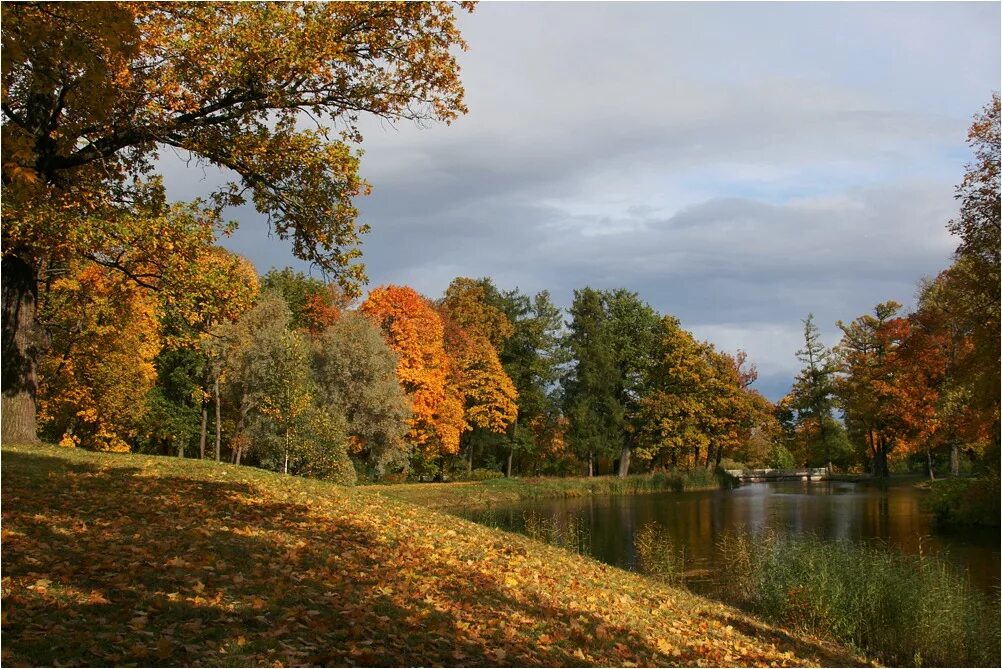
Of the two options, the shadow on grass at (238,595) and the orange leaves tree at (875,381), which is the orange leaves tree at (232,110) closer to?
the shadow on grass at (238,595)

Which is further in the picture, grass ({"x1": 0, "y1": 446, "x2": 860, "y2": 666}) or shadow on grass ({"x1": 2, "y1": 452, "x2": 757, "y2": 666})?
grass ({"x1": 0, "y1": 446, "x2": 860, "y2": 666})

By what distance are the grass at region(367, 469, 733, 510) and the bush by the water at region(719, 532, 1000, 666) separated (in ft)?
67.7

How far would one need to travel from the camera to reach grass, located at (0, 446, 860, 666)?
6.55 m

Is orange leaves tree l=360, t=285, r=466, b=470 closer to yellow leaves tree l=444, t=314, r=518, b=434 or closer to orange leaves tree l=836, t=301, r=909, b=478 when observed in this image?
yellow leaves tree l=444, t=314, r=518, b=434

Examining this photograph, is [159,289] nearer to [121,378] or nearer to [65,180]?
[65,180]

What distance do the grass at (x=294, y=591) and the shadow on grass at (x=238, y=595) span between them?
0.9 inches

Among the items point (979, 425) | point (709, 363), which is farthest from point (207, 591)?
point (709, 363)

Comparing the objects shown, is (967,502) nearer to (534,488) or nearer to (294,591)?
(534,488)

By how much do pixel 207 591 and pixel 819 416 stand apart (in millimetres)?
69084

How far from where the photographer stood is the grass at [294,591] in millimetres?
6555

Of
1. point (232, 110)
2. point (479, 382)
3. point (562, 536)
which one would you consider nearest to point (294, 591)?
point (232, 110)

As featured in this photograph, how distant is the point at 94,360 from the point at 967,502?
31.4 metres

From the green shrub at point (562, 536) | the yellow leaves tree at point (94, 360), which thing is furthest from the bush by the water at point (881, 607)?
the yellow leaves tree at point (94, 360)

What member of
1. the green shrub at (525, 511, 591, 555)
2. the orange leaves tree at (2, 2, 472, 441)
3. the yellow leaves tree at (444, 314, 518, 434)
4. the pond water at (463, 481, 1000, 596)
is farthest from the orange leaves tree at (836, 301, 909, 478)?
the orange leaves tree at (2, 2, 472, 441)
